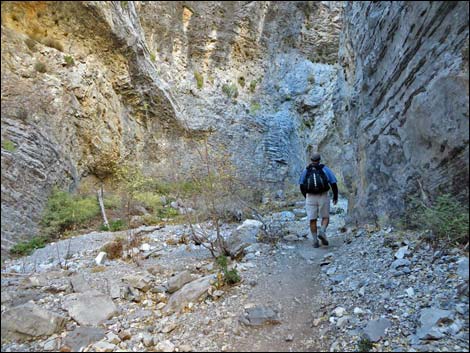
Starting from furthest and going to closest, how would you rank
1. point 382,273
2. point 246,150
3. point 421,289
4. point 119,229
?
point 246,150 < point 119,229 < point 382,273 < point 421,289

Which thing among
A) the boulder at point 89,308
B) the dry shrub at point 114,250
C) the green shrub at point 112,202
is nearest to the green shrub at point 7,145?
the dry shrub at point 114,250

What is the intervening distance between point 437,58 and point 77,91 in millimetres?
10704

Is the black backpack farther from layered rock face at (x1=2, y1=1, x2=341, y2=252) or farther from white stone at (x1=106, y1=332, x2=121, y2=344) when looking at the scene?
layered rock face at (x1=2, y1=1, x2=341, y2=252)

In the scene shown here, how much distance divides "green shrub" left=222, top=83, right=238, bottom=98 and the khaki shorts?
13.7 meters

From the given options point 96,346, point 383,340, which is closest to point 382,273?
point 383,340

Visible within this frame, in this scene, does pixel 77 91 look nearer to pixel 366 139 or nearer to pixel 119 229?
pixel 119 229

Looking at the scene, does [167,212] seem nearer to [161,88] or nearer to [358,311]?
[161,88]

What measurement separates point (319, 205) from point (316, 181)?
494 millimetres

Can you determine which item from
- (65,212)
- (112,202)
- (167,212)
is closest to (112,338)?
(65,212)

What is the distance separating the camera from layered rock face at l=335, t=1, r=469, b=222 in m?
3.39

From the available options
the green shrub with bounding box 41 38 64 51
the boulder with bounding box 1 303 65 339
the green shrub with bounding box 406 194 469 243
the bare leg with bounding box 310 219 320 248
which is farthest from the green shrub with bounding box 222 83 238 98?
the boulder with bounding box 1 303 65 339

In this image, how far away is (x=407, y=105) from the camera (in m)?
4.39

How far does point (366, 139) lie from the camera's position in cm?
589

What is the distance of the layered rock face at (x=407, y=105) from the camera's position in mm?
3393
